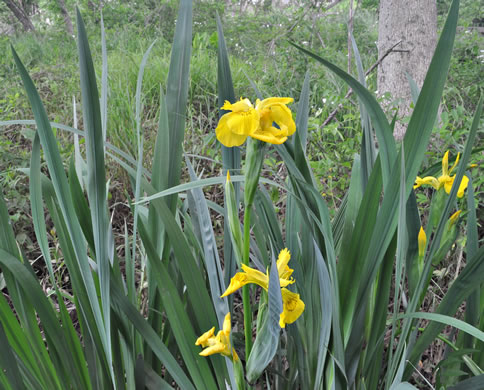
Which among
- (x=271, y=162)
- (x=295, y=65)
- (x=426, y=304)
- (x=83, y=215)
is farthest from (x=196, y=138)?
(x=83, y=215)

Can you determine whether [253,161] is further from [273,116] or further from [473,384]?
[473,384]

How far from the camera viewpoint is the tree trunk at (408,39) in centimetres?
241

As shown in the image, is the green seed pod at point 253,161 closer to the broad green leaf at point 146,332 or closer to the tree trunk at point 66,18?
the broad green leaf at point 146,332

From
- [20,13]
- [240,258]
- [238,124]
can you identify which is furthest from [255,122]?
[20,13]

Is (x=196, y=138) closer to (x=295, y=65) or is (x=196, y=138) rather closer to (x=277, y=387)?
(x=295, y=65)

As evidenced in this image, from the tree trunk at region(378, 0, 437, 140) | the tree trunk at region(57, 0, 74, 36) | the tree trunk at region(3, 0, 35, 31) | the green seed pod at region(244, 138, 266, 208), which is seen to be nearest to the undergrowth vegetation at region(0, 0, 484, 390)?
the green seed pod at region(244, 138, 266, 208)

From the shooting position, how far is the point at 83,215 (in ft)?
2.27

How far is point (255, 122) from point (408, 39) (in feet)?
7.46

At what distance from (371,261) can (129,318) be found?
38cm

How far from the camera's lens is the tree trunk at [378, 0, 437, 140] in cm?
241

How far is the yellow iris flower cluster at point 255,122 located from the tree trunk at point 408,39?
2.07 meters

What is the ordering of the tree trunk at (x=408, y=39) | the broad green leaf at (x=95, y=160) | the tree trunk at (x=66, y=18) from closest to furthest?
the broad green leaf at (x=95, y=160), the tree trunk at (x=408, y=39), the tree trunk at (x=66, y=18)

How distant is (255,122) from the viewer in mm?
498

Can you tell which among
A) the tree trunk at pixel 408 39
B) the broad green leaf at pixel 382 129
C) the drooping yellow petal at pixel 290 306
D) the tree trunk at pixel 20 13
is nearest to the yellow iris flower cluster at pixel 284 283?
the drooping yellow petal at pixel 290 306
